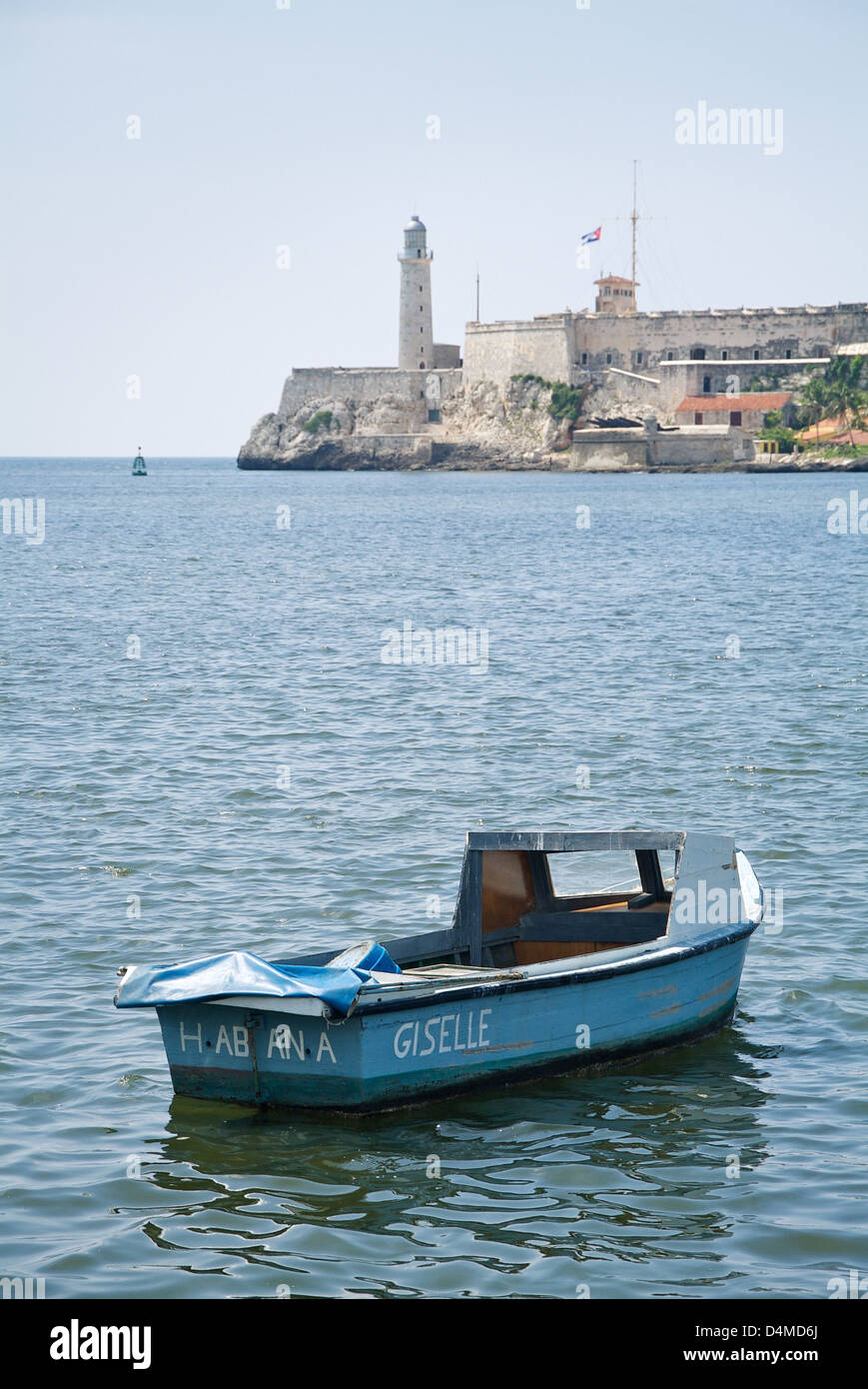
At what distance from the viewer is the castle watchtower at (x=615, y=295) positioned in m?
117

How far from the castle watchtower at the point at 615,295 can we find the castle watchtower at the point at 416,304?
13348 millimetres

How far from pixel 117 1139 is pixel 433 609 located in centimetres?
2668

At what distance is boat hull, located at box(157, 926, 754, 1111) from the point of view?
8.42 metres

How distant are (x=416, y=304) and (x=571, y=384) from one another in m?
15.0

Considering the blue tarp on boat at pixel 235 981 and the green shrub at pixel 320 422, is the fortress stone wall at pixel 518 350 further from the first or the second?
the blue tarp on boat at pixel 235 981

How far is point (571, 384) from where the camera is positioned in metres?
115

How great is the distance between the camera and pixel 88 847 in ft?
46.5

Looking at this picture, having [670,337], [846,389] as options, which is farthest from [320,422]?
[846,389]

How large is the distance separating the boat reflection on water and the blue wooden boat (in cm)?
21

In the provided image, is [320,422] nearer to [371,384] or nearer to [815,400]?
[371,384]

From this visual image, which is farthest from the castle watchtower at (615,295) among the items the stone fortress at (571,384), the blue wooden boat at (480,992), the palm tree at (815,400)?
the blue wooden boat at (480,992)

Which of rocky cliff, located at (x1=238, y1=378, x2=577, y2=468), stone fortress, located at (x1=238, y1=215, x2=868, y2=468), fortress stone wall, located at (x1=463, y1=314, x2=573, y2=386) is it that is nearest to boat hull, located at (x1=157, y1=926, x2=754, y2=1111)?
stone fortress, located at (x1=238, y1=215, x2=868, y2=468)

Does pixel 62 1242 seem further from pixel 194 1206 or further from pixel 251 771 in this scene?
pixel 251 771

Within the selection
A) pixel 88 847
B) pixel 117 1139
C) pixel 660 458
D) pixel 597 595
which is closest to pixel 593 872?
pixel 88 847
